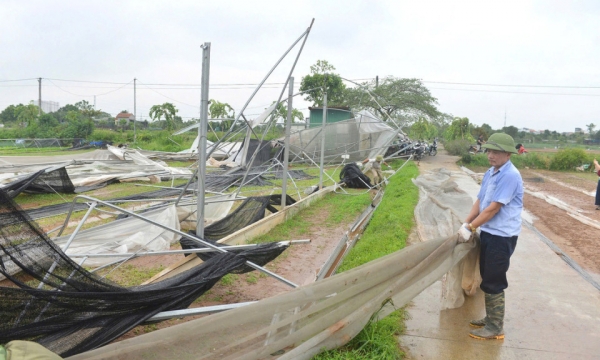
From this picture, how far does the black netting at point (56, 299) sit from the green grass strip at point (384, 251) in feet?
3.96

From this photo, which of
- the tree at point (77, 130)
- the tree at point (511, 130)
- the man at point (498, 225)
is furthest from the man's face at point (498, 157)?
the tree at point (511, 130)

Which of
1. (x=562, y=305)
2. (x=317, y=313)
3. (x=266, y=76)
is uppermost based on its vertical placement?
(x=266, y=76)

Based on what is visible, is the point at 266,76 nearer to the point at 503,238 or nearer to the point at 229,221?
the point at 229,221

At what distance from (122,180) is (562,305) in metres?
11.6

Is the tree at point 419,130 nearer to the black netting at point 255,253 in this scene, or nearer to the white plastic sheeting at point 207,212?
the white plastic sheeting at point 207,212

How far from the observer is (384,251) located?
5777mm

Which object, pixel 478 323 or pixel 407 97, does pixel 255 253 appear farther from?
pixel 407 97

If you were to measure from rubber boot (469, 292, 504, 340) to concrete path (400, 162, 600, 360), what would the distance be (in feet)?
Result: 0.16

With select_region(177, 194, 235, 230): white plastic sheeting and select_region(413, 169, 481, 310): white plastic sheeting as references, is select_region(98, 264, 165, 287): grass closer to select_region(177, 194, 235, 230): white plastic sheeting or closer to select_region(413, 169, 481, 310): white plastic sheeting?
select_region(177, 194, 235, 230): white plastic sheeting

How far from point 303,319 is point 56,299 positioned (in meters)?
1.42

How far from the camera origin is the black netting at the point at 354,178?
13.5m

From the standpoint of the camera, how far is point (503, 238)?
3.48 m

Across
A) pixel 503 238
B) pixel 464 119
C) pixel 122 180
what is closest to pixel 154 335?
pixel 503 238

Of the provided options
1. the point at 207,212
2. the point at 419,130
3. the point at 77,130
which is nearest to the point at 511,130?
the point at 419,130
